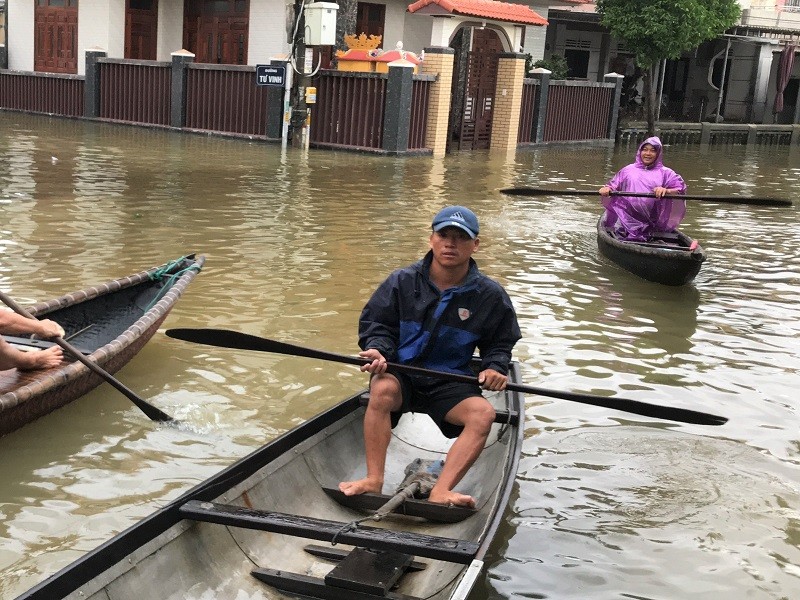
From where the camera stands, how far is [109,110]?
2588cm

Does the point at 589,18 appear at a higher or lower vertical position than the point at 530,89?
higher

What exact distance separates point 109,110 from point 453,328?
22.5 metres

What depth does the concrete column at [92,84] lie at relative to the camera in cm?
2544

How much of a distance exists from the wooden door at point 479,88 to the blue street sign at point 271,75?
4.71 metres

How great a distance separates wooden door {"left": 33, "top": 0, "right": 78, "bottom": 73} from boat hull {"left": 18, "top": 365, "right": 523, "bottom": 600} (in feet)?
80.2

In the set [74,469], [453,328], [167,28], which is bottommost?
[74,469]

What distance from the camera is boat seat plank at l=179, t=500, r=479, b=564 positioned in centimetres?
397

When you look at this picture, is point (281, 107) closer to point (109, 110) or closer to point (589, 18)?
point (109, 110)

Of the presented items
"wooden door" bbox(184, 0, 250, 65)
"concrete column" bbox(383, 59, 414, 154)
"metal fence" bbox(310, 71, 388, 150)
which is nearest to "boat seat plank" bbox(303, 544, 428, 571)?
"concrete column" bbox(383, 59, 414, 154)

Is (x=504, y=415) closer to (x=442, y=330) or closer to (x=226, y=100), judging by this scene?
(x=442, y=330)

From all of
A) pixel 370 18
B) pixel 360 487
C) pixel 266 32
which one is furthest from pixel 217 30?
pixel 360 487

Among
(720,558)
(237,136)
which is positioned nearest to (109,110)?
(237,136)

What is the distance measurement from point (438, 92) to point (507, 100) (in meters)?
2.94

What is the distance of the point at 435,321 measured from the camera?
5.20 m
